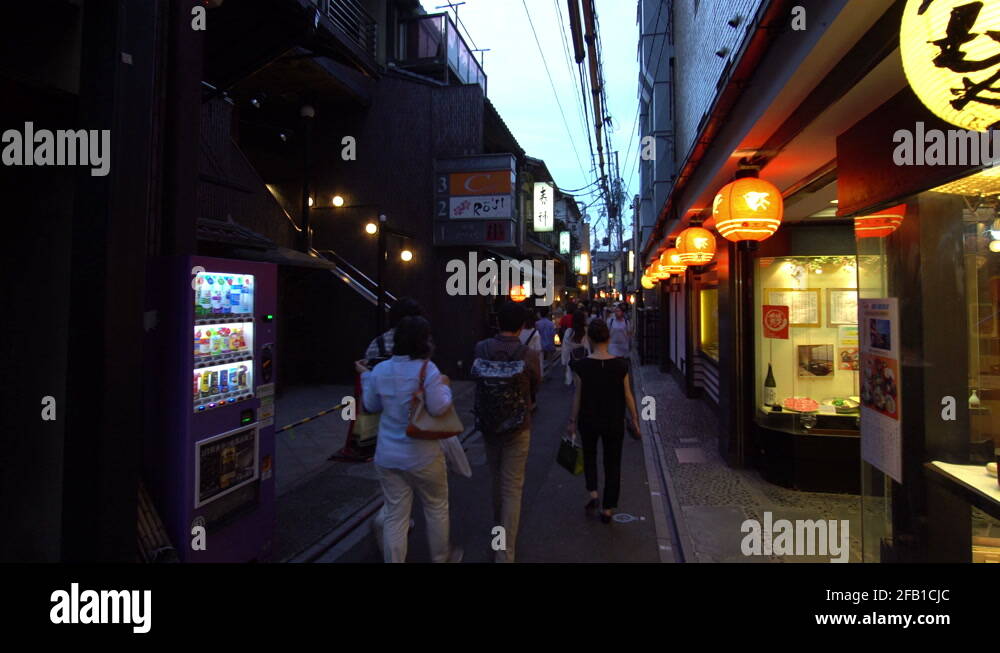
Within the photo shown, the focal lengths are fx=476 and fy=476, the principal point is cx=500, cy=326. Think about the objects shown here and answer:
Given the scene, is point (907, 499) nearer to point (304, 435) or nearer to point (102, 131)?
point (102, 131)

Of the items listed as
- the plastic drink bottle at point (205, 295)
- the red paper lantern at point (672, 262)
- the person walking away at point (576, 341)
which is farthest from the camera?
the person walking away at point (576, 341)

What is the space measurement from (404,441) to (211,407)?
1623mm

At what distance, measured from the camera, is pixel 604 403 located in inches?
198

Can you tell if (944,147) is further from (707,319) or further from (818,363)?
(707,319)

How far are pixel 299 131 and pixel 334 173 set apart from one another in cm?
153

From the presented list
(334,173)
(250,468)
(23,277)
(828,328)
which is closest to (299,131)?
(334,173)

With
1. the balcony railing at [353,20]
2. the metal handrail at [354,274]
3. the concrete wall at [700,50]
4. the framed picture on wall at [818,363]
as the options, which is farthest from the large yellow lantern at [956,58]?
the metal handrail at [354,274]

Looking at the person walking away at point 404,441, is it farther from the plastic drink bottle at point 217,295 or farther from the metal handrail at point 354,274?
the metal handrail at point 354,274

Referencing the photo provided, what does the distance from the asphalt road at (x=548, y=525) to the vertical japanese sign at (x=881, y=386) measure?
2.06 metres

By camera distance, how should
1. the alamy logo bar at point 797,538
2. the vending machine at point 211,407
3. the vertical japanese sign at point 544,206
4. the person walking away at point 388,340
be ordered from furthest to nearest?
the vertical japanese sign at point 544,206 → the person walking away at point 388,340 → the alamy logo bar at point 797,538 → the vending machine at point 211,407

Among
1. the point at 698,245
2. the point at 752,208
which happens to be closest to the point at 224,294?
the point at 752,208

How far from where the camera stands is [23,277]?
3.89 m

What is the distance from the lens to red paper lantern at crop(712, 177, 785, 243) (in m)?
4.82

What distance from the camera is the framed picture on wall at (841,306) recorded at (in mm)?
6832
